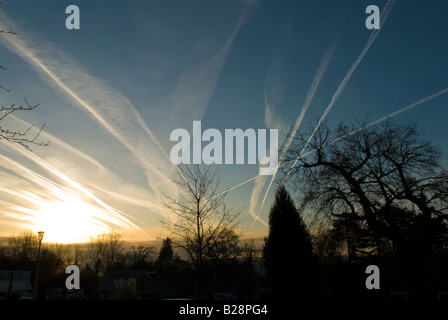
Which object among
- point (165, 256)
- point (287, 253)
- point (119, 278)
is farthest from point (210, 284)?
point (165, 256)

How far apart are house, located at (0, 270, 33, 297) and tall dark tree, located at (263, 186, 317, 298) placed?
47413mm

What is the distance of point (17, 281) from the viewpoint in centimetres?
5400

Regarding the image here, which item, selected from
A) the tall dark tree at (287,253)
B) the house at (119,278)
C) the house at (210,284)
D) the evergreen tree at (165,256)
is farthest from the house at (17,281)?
the tall dark tree at (287,253)

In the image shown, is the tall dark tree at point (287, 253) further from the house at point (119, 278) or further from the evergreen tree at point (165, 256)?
the evergreen tree at point (165, 256)

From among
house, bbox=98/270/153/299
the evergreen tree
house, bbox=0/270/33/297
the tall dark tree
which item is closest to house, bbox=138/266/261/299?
the tall dark tree

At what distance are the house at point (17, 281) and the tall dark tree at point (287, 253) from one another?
47413 mm

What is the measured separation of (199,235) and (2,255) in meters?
80.0

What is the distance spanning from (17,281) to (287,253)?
5166 centimetres

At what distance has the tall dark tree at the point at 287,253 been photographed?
1123 inches

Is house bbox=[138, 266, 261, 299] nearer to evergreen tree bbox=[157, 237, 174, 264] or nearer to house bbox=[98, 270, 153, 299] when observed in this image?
house bbox=[98, 270, 153, 299]

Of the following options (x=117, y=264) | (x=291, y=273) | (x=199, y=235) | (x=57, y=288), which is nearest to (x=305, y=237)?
(x=291, y=273)
